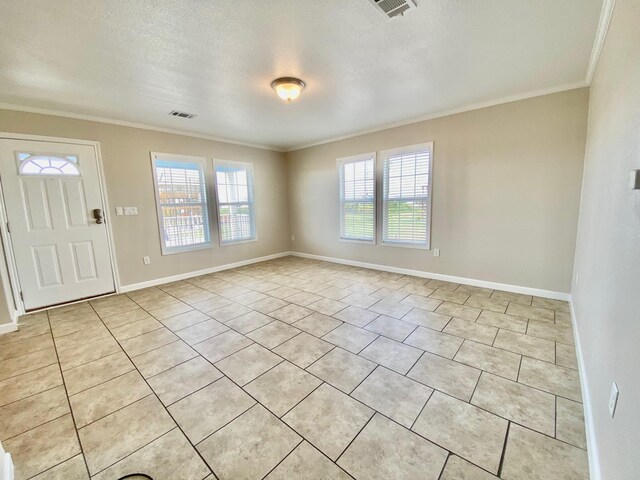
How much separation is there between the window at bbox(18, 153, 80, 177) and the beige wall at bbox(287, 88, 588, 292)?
4436mm

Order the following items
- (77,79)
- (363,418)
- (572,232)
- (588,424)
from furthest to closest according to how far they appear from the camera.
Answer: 1. (572,232)
2. (77,79)
3. (363,418)
4. (588,424)

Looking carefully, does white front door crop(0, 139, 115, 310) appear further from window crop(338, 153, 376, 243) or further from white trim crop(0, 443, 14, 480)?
window crop(338, 153, 376, 243)

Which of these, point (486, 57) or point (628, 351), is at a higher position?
point (486, 57)

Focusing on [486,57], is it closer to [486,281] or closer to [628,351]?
[628,351]

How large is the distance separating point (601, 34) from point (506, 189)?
5.63 ft

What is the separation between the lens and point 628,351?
0.97 metres

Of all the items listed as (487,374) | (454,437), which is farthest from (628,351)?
(487,374)

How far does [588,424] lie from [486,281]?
2.48m

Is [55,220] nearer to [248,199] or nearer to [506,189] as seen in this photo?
[248,199]

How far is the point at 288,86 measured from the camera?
103 inches

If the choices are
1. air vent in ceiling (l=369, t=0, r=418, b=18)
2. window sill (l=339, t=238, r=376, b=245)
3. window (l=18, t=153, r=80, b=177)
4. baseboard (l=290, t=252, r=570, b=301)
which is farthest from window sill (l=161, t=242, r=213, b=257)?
air vent in ceiling (l=369, t=0, r=418, b=18)

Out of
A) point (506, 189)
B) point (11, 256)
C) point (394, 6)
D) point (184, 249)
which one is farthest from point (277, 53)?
point (11, 256)

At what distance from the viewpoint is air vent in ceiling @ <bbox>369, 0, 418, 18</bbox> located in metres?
1.62

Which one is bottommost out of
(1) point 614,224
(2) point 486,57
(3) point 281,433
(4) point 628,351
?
(3) point 281,433
